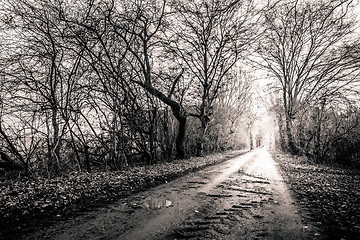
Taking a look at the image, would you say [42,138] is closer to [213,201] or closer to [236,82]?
[213,201]

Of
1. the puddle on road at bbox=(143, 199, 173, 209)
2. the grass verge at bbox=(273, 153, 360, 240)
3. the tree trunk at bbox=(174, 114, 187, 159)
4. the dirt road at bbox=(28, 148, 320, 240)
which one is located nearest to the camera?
the dirt road at bbox=(28, 148, 320, 240)

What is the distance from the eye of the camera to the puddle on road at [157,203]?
3.52 metres

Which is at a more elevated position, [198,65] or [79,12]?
[198,65]

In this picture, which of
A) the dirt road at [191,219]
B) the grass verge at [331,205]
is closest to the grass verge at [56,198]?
the dirt road at [191,219]

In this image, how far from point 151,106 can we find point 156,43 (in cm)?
284

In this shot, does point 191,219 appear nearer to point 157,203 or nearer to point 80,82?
point 157,203

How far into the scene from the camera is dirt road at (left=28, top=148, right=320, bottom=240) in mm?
2504

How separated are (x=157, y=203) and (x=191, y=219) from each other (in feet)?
2.99

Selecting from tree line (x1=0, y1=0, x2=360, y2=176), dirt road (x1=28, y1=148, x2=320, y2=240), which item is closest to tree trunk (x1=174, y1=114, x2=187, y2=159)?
tree line (x1=0, y1=0, x2=360, y2=176)

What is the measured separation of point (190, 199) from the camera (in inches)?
157

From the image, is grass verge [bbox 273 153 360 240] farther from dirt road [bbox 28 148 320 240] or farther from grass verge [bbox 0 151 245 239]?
grass verge [bbox 0 151 245 239]

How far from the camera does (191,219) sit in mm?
2984

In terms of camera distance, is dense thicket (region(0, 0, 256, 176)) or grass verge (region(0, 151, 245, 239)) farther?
dense thicket (region(0, 0, 256, 176))

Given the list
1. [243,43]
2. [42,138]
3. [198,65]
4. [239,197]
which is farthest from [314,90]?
[42,138]
